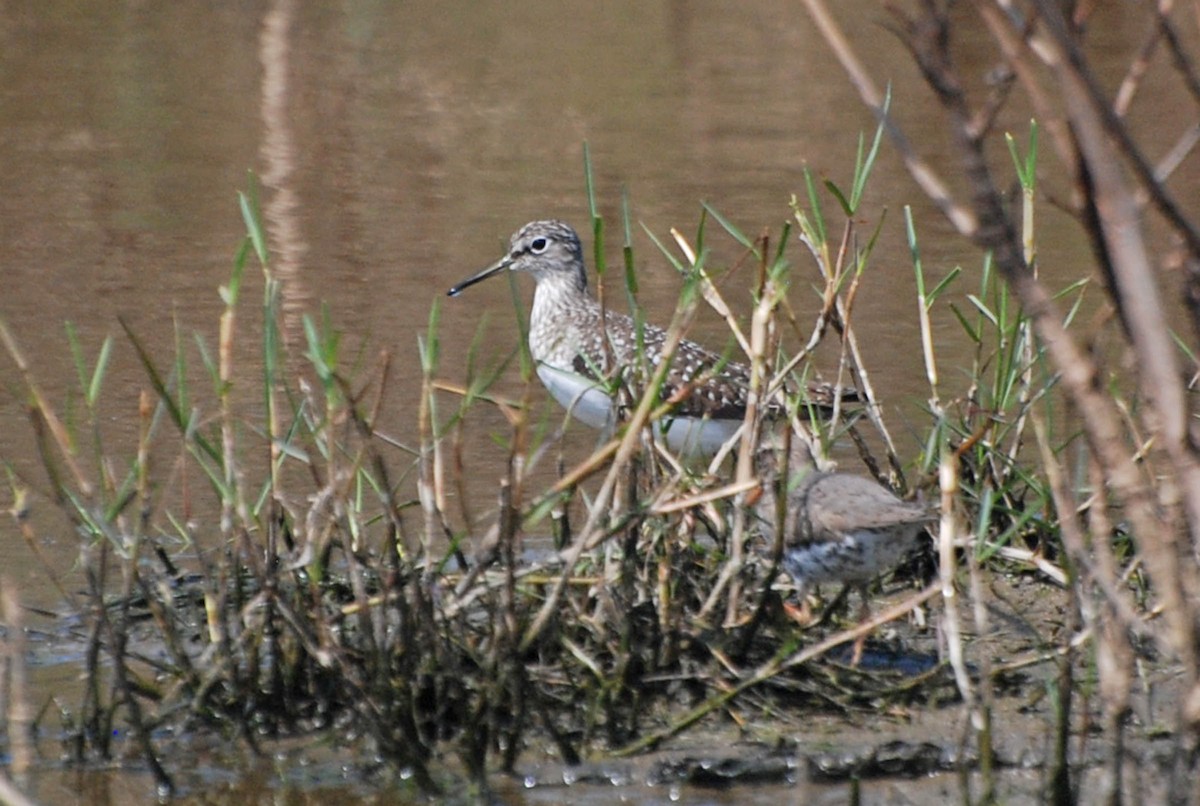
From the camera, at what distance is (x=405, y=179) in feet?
38.8

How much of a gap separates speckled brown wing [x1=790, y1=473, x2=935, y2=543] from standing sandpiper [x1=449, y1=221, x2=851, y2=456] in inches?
19.6

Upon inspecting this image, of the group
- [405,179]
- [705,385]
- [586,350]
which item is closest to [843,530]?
[705,385]

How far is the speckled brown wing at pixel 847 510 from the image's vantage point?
4.48 m

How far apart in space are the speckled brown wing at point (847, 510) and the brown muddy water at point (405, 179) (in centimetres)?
45

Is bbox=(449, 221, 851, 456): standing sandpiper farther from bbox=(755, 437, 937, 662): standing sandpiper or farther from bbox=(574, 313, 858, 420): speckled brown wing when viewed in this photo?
bbox=(755, 437, 937, 662): standing sandpiper

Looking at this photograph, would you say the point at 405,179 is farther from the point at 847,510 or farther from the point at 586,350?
the point at 847,510

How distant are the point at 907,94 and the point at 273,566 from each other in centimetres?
1159

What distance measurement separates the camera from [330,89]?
1499 cm

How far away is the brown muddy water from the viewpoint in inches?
171

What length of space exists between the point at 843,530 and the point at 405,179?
775cm

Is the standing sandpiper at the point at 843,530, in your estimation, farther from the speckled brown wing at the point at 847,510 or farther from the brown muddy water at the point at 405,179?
the brown muddy water at the point at 405,179

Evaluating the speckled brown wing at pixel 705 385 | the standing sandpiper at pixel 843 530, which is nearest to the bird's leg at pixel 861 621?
the standing sandpiper at pixel 843 530

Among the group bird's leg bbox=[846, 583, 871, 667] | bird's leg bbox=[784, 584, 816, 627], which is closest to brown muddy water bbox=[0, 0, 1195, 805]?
bird's leg bbox=[846, 583, 871, 667]

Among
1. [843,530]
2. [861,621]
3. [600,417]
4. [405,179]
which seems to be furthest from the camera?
[405,179]
